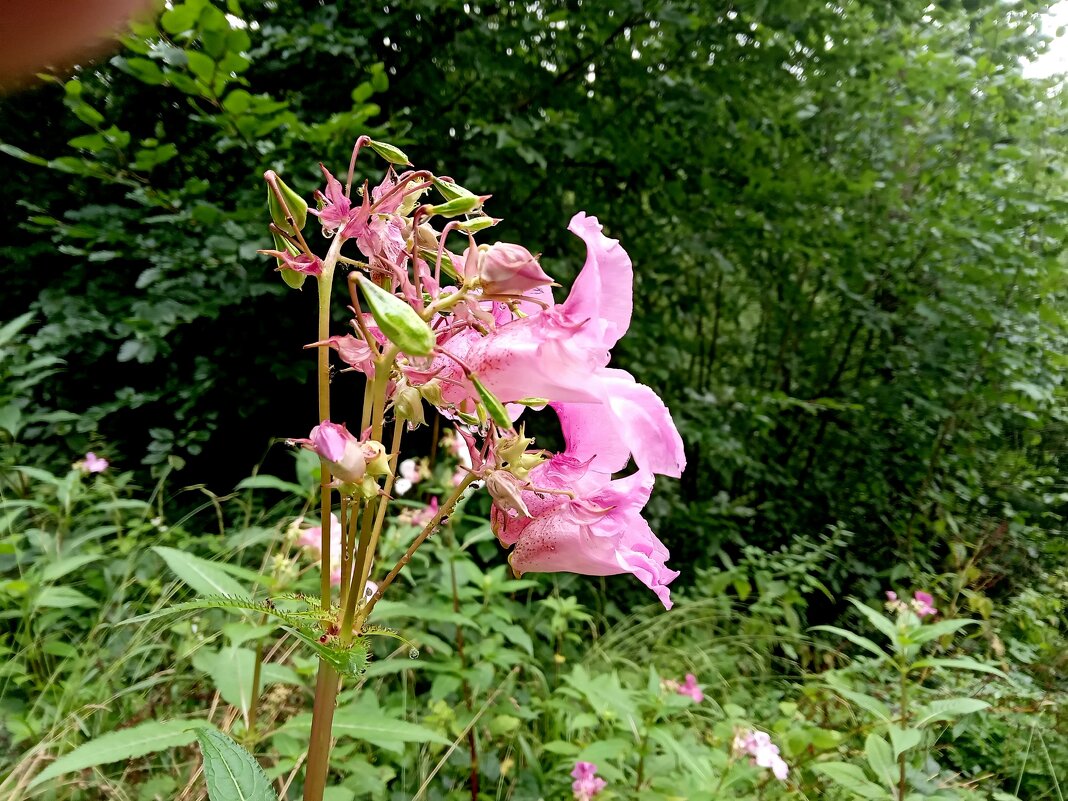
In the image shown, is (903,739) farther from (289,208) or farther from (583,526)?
(289,208)

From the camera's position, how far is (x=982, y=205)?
325cm

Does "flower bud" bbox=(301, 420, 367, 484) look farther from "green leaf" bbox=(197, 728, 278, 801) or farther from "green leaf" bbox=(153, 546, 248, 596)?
"green leaf" bbox=(153, 546, 248, 596)

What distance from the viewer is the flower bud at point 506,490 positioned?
483 millimetres

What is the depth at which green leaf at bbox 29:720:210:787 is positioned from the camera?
2.66 ft

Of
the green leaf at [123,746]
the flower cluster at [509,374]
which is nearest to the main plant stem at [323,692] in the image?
the flower cluster at [509,374]

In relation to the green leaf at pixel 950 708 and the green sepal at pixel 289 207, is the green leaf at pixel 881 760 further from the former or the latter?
the green sepal at pixel 289 207

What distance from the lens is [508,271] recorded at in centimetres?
44

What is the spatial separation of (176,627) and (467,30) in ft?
7.36

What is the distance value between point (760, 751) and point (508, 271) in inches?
53.7

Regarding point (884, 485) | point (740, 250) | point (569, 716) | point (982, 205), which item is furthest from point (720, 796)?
point (982, 205)

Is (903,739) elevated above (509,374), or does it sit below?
below

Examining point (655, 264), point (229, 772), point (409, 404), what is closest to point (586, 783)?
point (229, 772)

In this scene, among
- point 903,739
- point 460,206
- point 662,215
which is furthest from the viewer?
point 662,215

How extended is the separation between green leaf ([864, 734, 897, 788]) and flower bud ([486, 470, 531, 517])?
117 cm
